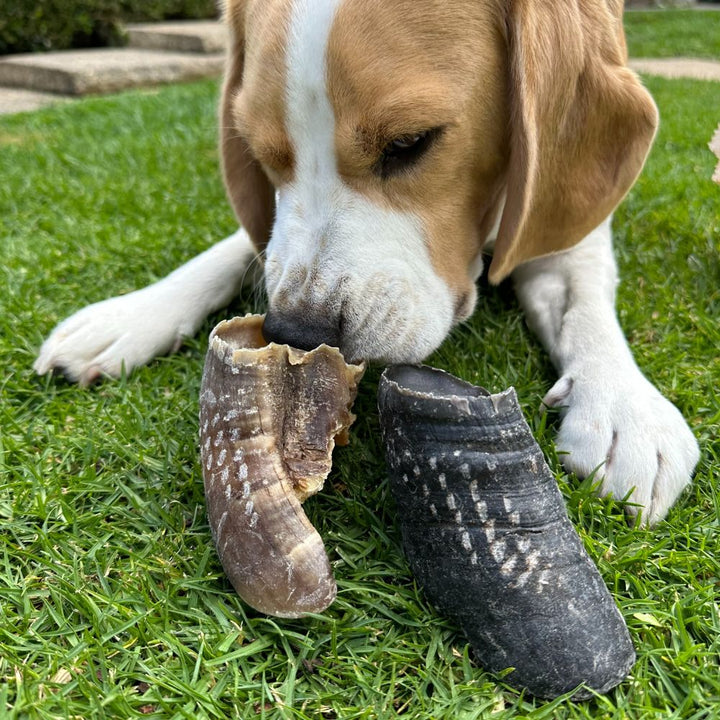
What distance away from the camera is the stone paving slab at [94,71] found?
830 centimetres

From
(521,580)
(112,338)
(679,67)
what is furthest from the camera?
(679,67)

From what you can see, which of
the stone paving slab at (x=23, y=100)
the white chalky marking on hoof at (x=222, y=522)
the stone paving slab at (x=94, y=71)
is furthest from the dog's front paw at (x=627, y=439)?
the stone paving slab at (x=94, y=71)

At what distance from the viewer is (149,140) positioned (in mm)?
5477

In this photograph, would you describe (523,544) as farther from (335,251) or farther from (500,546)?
(335,251)

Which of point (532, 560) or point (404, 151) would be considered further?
point (404, 151)

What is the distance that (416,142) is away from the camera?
6.37ft

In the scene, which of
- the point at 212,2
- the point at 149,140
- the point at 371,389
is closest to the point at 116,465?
the point at 371,389

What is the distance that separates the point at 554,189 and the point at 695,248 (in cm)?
116

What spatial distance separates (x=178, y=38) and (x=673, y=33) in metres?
8.78

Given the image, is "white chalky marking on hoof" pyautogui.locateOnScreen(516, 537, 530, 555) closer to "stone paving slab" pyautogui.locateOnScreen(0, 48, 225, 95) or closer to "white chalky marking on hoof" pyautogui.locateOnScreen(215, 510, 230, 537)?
"white chalky marking on hoof" pyautogui.locateOnScreen(215, 510, 230, 537)

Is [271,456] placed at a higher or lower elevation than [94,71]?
higher

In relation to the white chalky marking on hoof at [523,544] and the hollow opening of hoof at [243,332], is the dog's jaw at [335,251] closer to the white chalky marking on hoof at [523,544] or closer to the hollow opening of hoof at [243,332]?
the hollow opening of hoof at [243,332]

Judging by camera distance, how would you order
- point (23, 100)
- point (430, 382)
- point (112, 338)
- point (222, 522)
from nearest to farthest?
1. point (222, 522)
2. point (430, 382)
3. point (112, 338)
4. point (23, 100)

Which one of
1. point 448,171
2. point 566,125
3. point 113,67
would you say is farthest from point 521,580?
point 113,67
